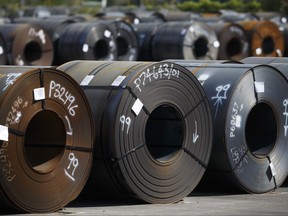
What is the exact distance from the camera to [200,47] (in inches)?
1069

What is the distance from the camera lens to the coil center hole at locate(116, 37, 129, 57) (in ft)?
89.0

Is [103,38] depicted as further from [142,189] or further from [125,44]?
[142,189]

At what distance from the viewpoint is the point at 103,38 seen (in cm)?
2605

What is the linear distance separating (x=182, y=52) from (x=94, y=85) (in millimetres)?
16992

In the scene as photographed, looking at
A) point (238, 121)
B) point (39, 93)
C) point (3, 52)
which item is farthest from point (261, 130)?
point (3, 52)

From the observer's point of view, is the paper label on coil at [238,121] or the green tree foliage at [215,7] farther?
the green tree foliage at [215,7]

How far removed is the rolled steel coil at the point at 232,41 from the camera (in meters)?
27.8

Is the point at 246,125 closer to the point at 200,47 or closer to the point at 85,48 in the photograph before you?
the point at 85,48

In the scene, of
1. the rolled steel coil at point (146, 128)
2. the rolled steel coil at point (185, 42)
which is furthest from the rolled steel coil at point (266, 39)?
the rolled steel coil at point (146, 128)

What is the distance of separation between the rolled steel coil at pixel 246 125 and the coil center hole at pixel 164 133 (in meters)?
0.53

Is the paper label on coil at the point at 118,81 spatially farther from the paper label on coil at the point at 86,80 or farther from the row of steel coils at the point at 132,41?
the row of steel coils at the point at 132,41

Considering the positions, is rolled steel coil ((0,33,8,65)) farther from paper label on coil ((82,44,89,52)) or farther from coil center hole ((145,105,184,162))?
coil center hole ((145,105,184,162))

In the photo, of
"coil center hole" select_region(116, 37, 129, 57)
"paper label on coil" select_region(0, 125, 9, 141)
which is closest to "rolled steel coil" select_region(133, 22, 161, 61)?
"coil center hole" select_region(116, 37, 129, 57)

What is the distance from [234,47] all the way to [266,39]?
1.04 meters
